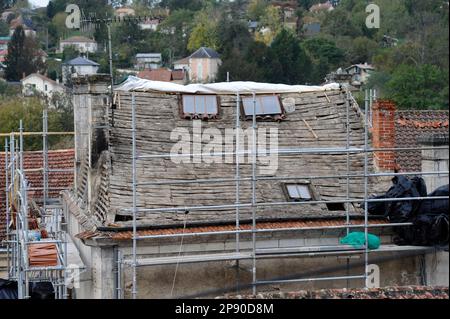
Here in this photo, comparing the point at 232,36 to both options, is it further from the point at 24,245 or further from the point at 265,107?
the point at 24,245

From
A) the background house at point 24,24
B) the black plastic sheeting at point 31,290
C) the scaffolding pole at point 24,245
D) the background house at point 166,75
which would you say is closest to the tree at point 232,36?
the background house at point 166,75

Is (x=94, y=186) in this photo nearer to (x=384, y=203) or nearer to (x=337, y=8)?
(x=384, y=203)

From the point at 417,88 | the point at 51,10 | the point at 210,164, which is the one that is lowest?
the point at 210,164

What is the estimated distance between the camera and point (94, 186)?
18734 mm

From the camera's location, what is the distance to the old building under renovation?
655 inches

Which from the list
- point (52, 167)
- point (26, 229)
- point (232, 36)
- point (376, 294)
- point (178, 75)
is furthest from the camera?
point (232, 36)

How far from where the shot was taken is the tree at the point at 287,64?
56594 mm

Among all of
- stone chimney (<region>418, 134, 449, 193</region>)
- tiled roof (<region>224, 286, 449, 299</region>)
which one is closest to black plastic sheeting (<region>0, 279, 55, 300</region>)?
tiled roof (<region>224, 286, 449, 299</region>)

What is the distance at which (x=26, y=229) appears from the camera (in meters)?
17.8

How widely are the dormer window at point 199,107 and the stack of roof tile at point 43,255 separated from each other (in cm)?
269

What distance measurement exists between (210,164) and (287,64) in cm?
4008

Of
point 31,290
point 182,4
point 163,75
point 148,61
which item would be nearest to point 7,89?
point 148,61
